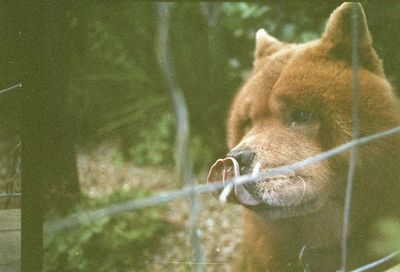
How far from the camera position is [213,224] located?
2473 millimetres

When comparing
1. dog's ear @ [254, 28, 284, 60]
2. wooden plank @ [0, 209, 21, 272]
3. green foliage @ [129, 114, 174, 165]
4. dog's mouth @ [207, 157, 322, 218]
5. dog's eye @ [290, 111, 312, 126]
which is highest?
dog's ear @ [254, 28, 284, 60]

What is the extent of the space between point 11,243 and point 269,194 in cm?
107

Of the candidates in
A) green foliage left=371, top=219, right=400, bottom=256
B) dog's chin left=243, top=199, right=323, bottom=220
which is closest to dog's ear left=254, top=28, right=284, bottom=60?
dog's chin left=243, top=199, right=323, bottom=220

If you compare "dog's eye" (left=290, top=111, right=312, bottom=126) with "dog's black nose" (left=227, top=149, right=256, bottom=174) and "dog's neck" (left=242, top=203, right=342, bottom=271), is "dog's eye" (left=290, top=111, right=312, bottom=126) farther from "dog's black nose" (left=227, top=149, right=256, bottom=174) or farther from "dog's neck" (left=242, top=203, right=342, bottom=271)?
"dog's neck" (left=242, top=203, right=342, bottom=271)

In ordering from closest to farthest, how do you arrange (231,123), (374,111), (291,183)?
1. (291,183)
2. (374,111)
3. (231,123)

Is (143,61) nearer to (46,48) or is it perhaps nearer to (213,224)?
(46,48)

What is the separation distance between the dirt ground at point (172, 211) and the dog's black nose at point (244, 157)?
0.32 meters

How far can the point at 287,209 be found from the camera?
2.19 m

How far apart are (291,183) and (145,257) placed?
74 centimetres

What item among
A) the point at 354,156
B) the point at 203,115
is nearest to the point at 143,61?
the point at 203,115

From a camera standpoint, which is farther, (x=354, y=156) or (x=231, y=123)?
(x=231, y=123)

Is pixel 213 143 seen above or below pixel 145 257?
above

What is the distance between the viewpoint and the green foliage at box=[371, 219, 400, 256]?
2.25m

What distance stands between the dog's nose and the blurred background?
0.32 metres
